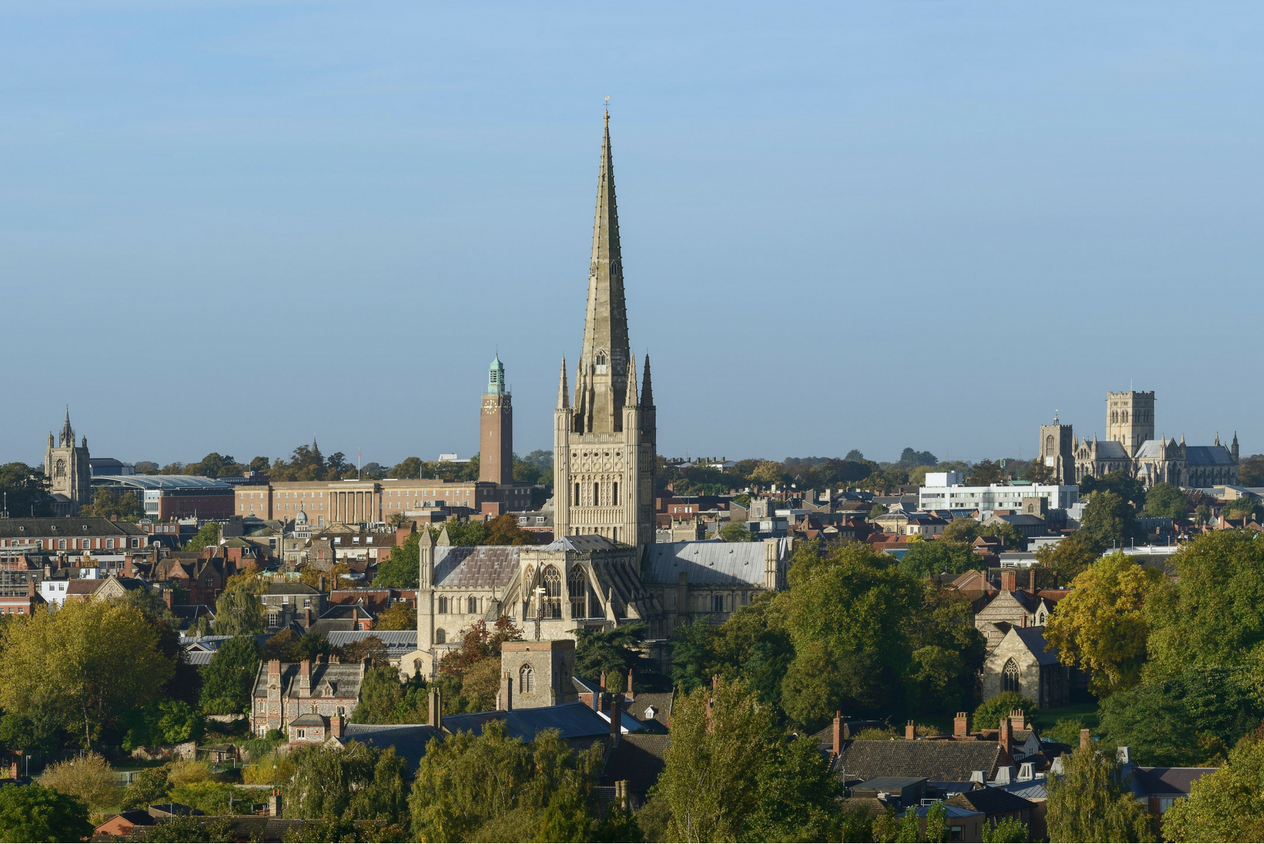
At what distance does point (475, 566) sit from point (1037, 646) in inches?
1109

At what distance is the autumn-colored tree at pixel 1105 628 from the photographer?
93938 millimetres

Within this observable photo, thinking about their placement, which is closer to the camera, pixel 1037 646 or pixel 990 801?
pixel 990 801

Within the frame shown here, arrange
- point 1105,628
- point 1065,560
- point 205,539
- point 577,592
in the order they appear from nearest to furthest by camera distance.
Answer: point 1105,628
point 577,592
point 1065,560
point 205,539

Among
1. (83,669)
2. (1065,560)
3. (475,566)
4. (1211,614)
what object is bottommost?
(83,669)

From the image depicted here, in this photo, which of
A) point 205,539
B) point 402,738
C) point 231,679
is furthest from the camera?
point 205,539

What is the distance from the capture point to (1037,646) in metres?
96.6

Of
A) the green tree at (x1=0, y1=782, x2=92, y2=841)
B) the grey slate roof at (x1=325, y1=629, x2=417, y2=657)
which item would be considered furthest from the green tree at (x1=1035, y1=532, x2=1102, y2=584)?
the green tree at (x1=0, y1=782, x2=92, y2=841)

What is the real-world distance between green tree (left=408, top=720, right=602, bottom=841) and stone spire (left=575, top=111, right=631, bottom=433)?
177 ft

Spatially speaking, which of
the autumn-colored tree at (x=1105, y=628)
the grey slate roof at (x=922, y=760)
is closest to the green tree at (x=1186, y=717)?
the grey slate roof at (x=922, y=760)

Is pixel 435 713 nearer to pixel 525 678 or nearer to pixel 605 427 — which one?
pixel 525 678

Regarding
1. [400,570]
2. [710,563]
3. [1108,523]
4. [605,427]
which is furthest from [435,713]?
[1108,523]

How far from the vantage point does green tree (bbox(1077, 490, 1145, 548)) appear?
18850 centimetres

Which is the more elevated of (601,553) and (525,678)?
(601,553)

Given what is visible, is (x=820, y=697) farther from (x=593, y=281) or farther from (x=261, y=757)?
(x=593, y=281)
